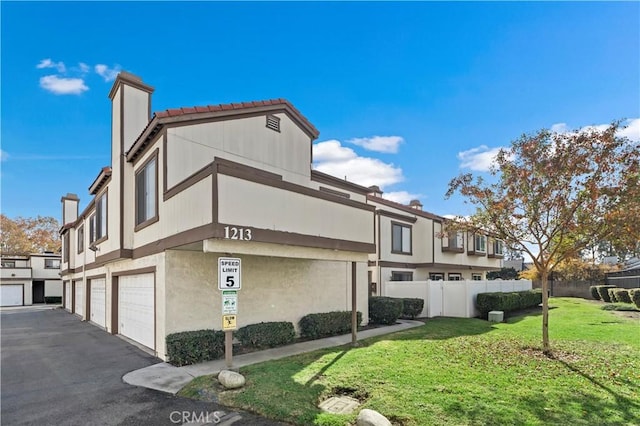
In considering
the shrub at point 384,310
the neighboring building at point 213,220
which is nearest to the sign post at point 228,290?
the neighboring building at point 213,220

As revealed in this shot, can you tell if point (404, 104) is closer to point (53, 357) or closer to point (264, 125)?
point (264, 125)

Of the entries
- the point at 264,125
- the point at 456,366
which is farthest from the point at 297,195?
the point at 456,366

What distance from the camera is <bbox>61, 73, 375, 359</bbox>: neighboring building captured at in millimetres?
9148

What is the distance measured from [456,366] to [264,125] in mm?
9348

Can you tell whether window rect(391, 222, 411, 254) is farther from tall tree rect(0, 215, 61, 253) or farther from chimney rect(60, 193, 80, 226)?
tall tree rect(0, 215, 61, 253)

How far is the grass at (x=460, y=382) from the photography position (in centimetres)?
621

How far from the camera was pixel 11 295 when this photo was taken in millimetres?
37906

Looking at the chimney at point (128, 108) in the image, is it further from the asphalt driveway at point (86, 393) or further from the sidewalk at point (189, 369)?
the sidewalk at point (189, 369)

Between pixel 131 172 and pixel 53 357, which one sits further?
pixel 131 172

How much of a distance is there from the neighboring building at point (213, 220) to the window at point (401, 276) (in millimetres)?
5876

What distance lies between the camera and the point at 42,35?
46.5 feet

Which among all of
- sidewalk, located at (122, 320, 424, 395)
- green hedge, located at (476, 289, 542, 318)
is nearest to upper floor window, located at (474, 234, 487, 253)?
green hedge, located at (476, 289, 542, 318)
